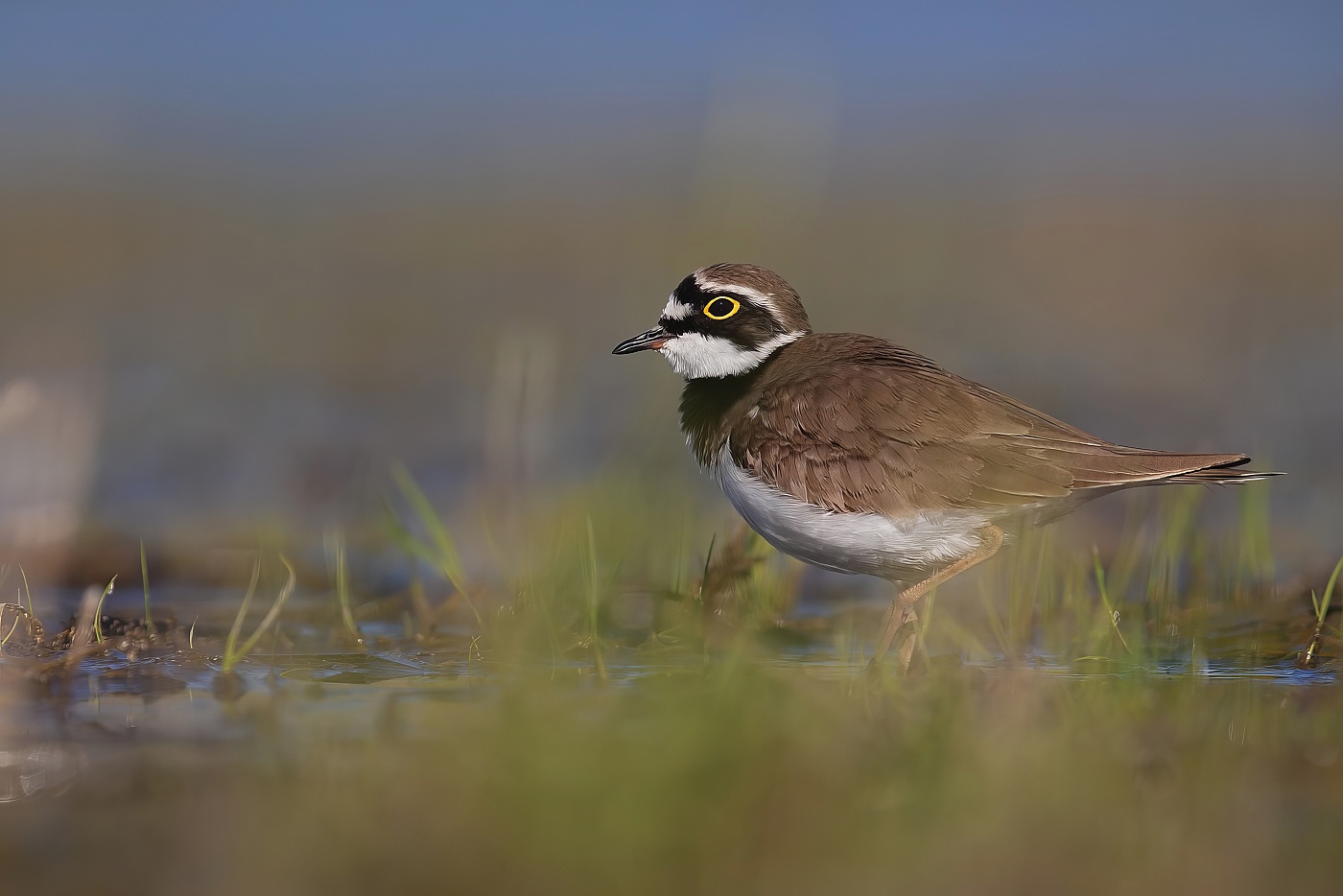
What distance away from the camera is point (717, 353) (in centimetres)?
713

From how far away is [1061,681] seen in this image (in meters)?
4.96

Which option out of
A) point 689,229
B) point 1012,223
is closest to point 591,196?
point 1012,223

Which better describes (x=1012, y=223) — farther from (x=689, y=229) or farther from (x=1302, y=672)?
(x=1302, y=672)

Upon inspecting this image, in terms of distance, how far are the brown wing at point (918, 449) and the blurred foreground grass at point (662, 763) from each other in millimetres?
610

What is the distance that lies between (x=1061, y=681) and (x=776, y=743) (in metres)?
1.51

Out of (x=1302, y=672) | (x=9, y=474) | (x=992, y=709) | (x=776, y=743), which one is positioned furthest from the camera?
(x=9, y=474)

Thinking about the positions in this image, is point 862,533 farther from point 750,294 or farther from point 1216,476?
point 750,294

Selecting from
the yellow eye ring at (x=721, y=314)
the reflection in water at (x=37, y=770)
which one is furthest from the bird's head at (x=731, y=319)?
the reflection in water at (x=37, y=770)

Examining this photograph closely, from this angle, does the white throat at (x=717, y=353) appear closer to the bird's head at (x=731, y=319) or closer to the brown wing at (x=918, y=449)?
the bird's head at (x=731, y=319)

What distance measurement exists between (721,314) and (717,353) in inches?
8.0

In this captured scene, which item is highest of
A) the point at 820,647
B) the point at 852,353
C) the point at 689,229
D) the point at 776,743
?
the point at 689,229

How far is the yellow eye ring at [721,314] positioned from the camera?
280 inches

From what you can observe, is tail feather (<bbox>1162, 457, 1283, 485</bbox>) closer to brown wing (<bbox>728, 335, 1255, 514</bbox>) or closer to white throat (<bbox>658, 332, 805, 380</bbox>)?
brown wing (<bbox>728, 335, 1255, 514</bbox>)

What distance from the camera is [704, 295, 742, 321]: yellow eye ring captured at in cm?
711
